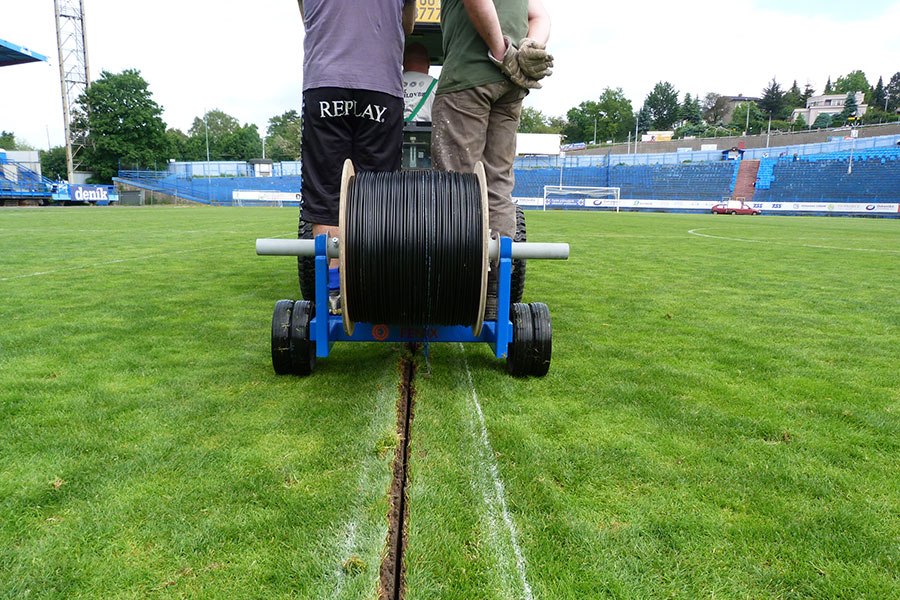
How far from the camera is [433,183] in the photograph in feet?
7.29

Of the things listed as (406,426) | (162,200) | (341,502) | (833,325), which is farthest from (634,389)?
(162,200)

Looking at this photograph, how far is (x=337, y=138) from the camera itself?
2637 mm

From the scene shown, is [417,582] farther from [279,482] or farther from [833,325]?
[833,325]

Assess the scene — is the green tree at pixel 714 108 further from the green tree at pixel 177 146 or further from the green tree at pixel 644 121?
the green tree at pixel 177 146

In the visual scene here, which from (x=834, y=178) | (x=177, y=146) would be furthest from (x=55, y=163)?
(x=834, y=178)

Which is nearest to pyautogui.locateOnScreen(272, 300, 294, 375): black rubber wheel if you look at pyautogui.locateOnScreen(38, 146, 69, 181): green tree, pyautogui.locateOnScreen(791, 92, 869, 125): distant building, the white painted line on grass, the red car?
the white painted line on grass

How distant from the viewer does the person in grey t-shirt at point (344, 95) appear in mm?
2539

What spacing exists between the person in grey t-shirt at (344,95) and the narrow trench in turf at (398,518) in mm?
672

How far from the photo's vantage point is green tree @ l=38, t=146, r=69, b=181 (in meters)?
67.1

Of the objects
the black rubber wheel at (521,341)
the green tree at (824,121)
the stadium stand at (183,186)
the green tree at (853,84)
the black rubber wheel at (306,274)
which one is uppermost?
the green tree at (853,84)

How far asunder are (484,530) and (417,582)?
265 millimetres

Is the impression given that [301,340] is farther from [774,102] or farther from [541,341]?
[774,102]

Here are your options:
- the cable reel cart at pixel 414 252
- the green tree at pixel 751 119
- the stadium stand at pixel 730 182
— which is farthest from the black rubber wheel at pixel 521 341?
the green tree at pixel 751 119

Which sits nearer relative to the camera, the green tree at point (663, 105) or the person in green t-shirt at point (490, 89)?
the person in green t-shirt at point (490, 89)
